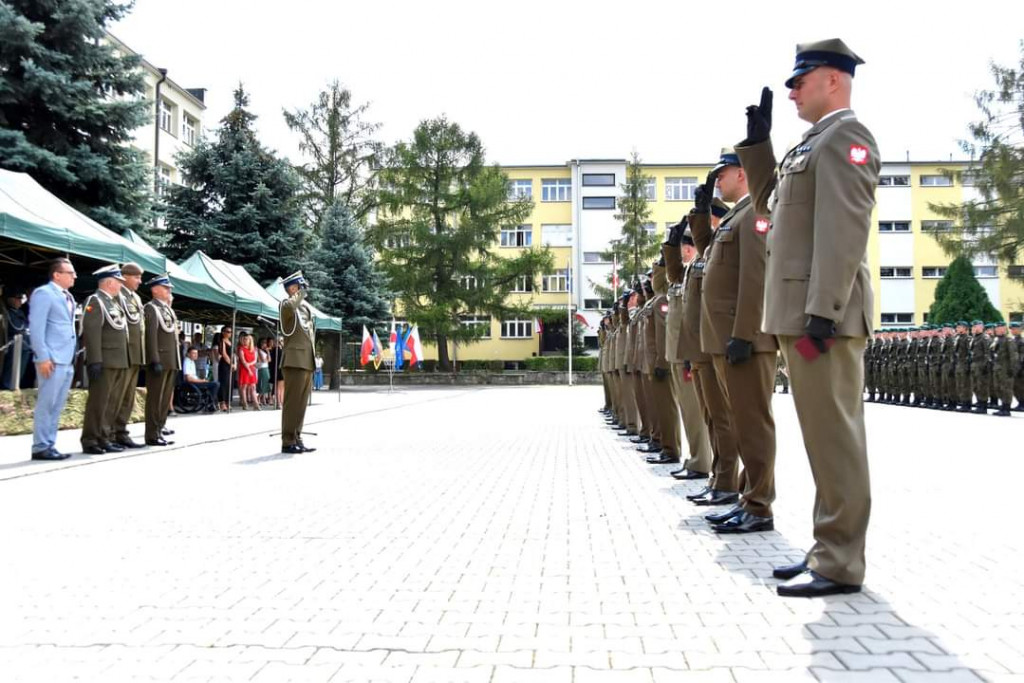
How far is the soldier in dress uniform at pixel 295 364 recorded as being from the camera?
9852mm

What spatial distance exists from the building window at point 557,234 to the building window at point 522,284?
30.4 feet

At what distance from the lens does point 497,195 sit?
47000mm

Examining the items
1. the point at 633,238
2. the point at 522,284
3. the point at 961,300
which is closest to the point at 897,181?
the point at 961,300

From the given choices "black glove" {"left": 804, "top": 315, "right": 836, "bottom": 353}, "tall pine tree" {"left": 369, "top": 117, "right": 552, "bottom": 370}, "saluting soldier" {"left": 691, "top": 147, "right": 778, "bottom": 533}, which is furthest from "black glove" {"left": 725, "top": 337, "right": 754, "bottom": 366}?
"tall pine tree" {"left": 369, "top": 117, "right": 552, "bottom": 370}

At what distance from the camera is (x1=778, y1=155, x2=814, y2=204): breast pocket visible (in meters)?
3.89

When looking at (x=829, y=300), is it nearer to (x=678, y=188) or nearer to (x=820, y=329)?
(x=820, y=329)

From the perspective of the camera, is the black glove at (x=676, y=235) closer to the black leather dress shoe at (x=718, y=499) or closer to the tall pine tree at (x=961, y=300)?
the black leather dress shoe at (x=718, y=499)

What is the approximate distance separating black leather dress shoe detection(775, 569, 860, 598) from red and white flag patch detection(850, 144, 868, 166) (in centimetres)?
183

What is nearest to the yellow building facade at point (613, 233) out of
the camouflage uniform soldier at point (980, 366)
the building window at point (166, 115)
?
the building window at point (166, 115)

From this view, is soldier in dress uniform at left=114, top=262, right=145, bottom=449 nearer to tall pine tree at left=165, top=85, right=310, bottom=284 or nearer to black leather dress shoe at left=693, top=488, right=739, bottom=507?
black leather dress shoe at left=693, top=488, right=739, bottom=507

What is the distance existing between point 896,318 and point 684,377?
56.8 metres

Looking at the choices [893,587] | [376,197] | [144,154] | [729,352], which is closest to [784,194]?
[729,352]

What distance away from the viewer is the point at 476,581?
395 centimetres

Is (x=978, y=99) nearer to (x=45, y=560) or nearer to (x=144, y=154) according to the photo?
(x=144, y=154)
